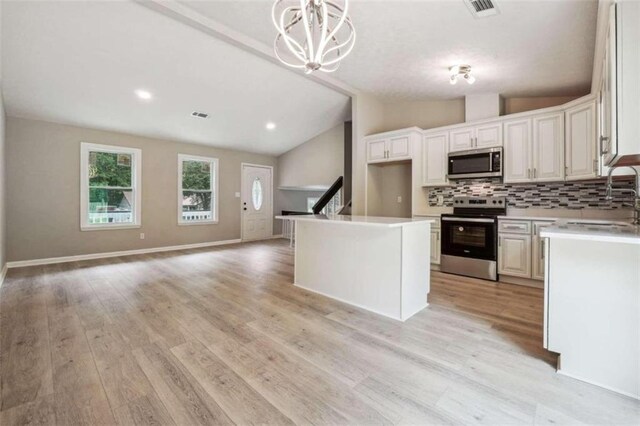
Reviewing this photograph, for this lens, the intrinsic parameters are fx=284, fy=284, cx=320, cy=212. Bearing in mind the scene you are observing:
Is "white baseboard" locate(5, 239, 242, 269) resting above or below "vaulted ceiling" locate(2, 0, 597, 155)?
below

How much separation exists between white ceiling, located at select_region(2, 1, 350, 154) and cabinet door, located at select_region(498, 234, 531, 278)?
11.6 feet

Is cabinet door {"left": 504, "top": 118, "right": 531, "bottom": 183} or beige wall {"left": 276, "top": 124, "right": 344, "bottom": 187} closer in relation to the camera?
cabinet door {"left": 504, "top": 118, "right": 531, "bottom": 183}

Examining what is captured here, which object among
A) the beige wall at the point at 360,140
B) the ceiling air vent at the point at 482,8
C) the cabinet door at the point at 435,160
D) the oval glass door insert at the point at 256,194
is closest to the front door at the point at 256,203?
the oval glass door insert at the point at 256,194

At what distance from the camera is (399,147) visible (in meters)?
4.61

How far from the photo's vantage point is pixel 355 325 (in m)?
2.46

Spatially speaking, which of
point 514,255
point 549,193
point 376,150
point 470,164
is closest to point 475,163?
point 470,164

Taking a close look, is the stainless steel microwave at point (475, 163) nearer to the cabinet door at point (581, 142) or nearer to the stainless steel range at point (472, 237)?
the stainless steel range at point (472, 237)

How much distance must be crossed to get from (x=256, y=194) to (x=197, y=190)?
1.56 meters

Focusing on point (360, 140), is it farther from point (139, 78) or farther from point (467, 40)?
point (139, 78)

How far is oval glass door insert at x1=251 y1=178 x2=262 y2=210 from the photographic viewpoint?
7.57m

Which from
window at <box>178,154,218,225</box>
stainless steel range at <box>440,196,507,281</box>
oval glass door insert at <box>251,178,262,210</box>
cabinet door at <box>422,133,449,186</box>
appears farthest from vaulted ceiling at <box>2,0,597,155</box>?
oval glass door insert at <box>251,178,262,210</box>

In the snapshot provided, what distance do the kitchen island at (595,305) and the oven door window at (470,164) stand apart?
8.17 ft

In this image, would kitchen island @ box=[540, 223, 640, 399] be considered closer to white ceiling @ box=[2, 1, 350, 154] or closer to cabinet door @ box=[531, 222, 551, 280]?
cabinet door @ box=[531, 222, 551, 280]

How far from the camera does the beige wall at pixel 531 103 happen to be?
4.00m
